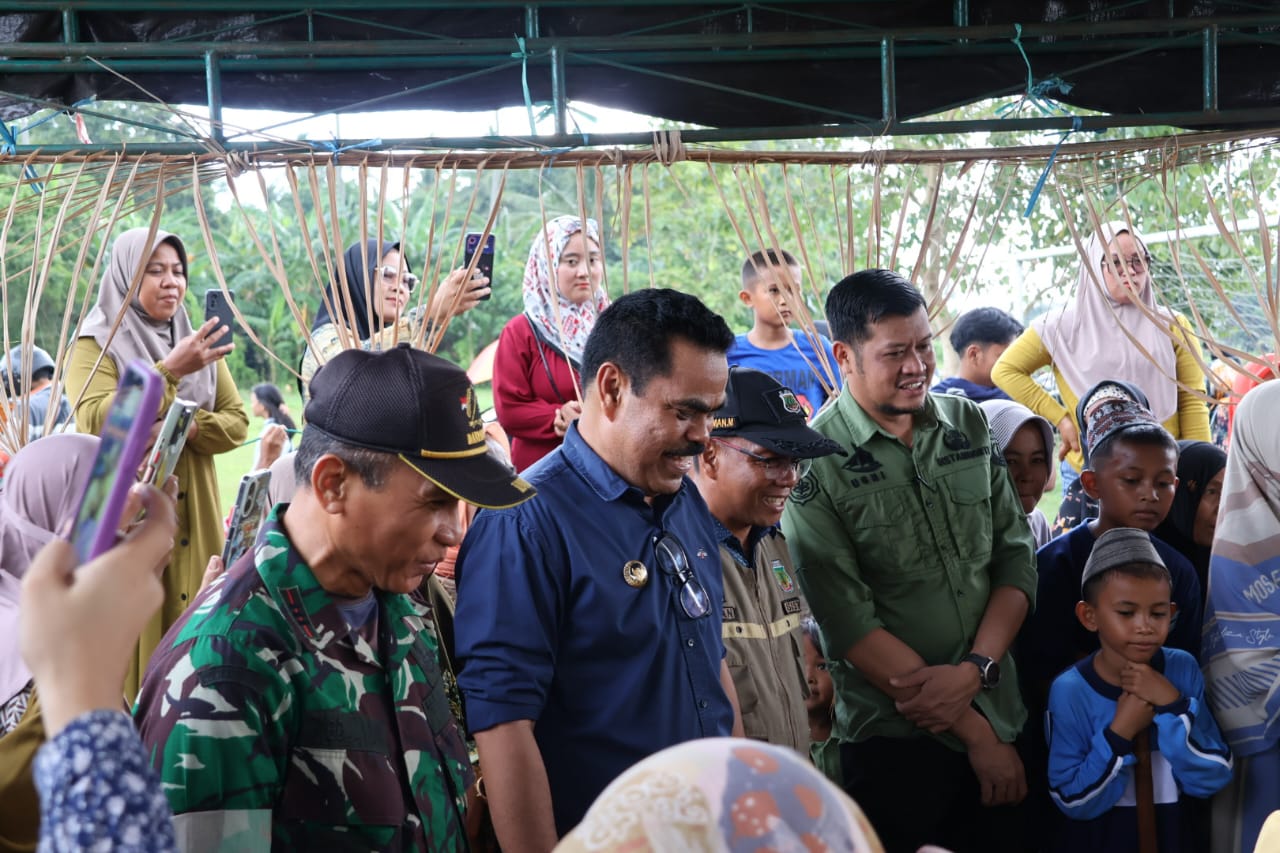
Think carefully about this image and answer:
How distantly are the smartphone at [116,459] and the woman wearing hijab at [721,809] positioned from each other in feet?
1.62

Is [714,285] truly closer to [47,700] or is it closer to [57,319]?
[57,319]

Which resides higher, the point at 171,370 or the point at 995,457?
the point at 171,370

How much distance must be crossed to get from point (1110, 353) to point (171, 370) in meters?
3.57

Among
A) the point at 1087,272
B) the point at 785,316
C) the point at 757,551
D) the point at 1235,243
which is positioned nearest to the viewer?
the point at 757,551

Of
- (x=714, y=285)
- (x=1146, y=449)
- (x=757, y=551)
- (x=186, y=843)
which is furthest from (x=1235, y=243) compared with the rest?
(x=714, y=285)

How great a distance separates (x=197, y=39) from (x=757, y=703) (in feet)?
9.43

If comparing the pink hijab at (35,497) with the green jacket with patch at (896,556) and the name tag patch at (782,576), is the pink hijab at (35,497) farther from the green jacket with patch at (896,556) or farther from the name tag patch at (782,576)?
the green jacket with patch at (896,556)

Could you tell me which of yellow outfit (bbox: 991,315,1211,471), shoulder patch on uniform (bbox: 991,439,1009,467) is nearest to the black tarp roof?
yellow outfit (bbox: 991,315,1211,471)

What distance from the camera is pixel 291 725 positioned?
1.58 metres

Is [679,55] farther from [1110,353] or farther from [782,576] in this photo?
[1110,353]

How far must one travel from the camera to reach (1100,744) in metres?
3.01

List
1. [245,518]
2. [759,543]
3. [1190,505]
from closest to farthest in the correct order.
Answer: [245,518] → [759,543] → [1190,505]

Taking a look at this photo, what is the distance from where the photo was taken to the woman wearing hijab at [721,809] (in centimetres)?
100

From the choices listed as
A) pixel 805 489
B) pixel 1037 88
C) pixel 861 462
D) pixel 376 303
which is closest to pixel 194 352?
pixel 376 303
